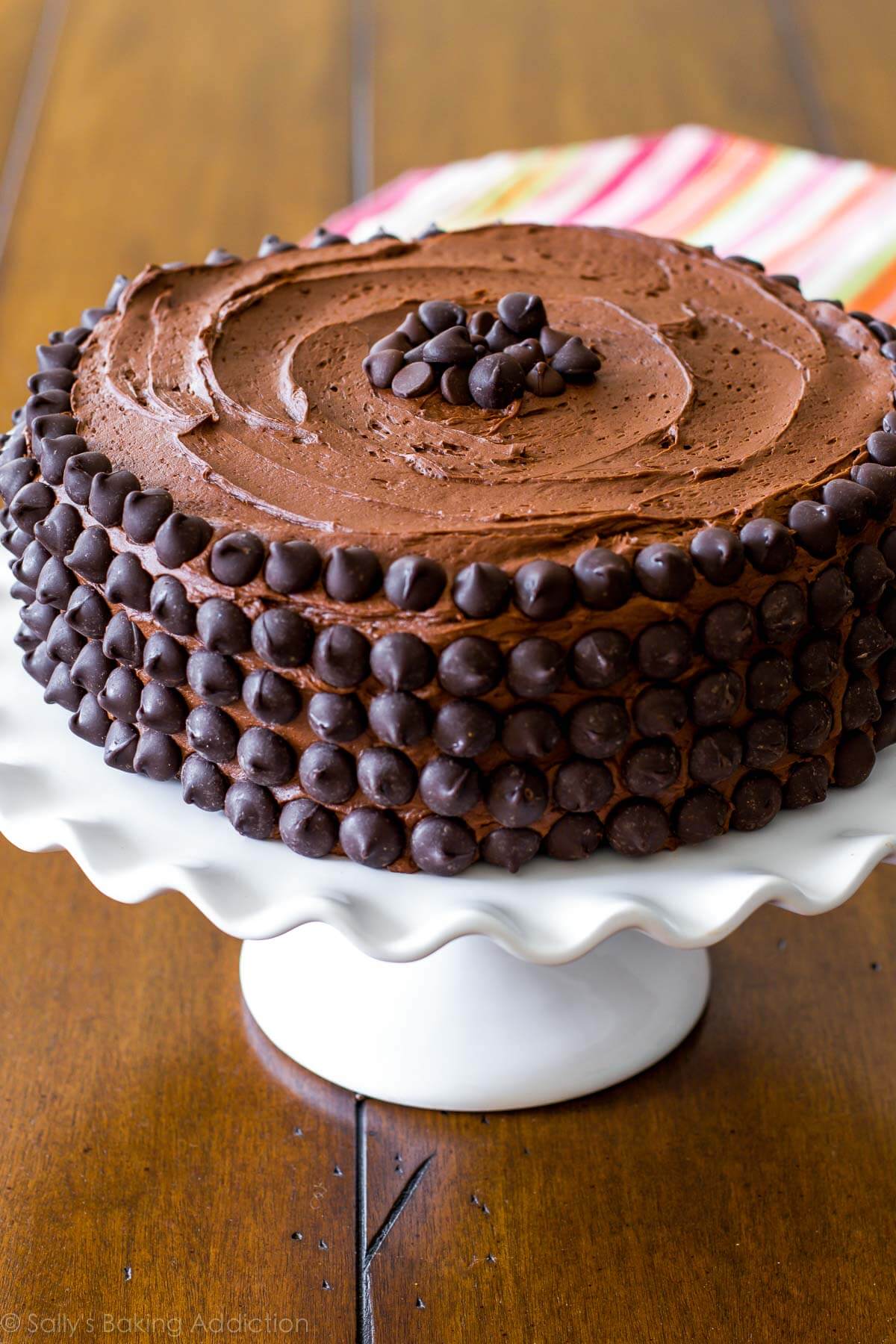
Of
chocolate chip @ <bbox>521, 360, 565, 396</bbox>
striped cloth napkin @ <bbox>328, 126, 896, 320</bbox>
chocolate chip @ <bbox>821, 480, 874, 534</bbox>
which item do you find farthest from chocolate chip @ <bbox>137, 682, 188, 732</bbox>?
striped cloth napkin @ <bbox>328, 126, 896, 320</bbox>

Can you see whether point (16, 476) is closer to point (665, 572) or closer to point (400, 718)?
point (400, 718)

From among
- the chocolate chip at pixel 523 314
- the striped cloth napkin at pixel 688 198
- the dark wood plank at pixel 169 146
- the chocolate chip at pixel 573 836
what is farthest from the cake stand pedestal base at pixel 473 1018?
the striped cloth napkin at pixel 688 198

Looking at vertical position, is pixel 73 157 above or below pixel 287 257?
below

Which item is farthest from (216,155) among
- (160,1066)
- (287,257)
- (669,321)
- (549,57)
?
(160,1066)

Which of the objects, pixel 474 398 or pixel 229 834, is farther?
pixel 474 398

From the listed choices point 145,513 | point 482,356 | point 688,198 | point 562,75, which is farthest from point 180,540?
point 562,75

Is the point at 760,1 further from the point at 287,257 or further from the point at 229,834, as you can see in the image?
the point at 229,834

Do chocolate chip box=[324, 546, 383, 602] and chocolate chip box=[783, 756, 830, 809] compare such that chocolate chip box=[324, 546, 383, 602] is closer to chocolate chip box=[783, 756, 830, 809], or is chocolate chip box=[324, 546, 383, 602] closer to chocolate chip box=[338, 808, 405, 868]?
chocolate chip box=[338, 808, 405, 868]
